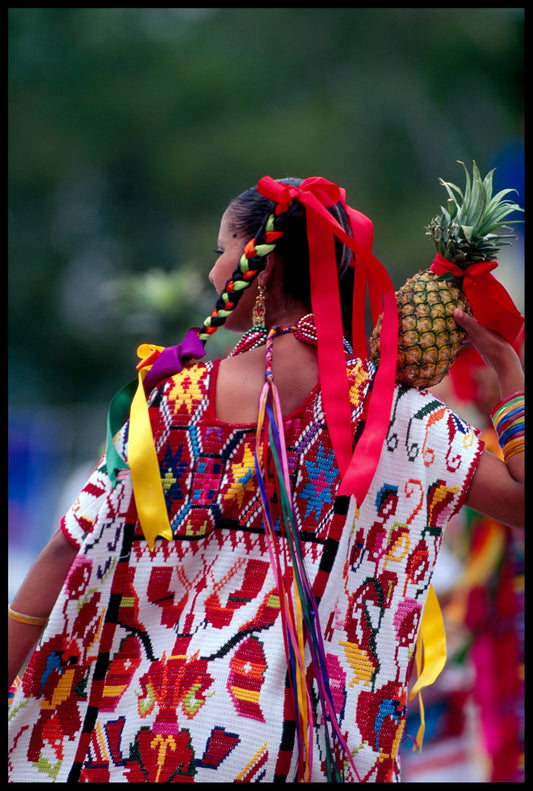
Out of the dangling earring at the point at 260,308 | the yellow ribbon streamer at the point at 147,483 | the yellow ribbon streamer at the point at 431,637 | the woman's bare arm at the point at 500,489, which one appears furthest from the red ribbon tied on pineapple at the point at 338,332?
the yellow ribbon streamer at the point at 431,637

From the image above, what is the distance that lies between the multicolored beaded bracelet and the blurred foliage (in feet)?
24.3

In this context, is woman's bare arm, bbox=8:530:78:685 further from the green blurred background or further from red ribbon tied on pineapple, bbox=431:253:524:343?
the green blurred background

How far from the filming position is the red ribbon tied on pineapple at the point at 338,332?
5.89 ft

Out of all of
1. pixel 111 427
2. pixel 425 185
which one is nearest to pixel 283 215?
pixel 111 427

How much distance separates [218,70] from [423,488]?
9.03m

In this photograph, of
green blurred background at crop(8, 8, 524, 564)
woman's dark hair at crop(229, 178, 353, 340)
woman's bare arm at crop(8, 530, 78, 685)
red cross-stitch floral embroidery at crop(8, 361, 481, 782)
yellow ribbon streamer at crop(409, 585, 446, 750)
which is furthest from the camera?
green blurred background at crop(8, 8, 524, 564)

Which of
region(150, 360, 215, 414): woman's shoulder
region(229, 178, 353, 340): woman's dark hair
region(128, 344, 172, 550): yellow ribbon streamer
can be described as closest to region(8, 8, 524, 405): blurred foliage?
region(229, 178, 353, 340): woman's dark hair

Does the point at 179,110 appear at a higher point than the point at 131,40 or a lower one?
lower

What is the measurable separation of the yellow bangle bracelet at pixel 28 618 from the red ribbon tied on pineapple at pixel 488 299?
3.83ft

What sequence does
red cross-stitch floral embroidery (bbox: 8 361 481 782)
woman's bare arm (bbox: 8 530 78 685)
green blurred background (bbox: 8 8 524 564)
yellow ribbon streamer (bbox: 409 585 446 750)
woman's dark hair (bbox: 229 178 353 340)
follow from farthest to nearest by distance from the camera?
green blurred background (bbox: 8 8 524 564) < yellow ribbon streamer (bbox: 409 585 446 750) < woman's dark hair (bbox: 229 178 353 340) < woman's bare arm (bbox: 8 530 78 685) < red cross-stitch floral embroidery (bbox: 8 361 481 782)

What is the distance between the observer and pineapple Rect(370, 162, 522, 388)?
6.31ft

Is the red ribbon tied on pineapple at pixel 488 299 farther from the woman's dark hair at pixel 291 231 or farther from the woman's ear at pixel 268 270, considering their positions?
the woman's ear at pixel 268 270

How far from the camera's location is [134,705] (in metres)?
1.82

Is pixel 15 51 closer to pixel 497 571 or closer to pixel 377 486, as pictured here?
pixel 497 571
